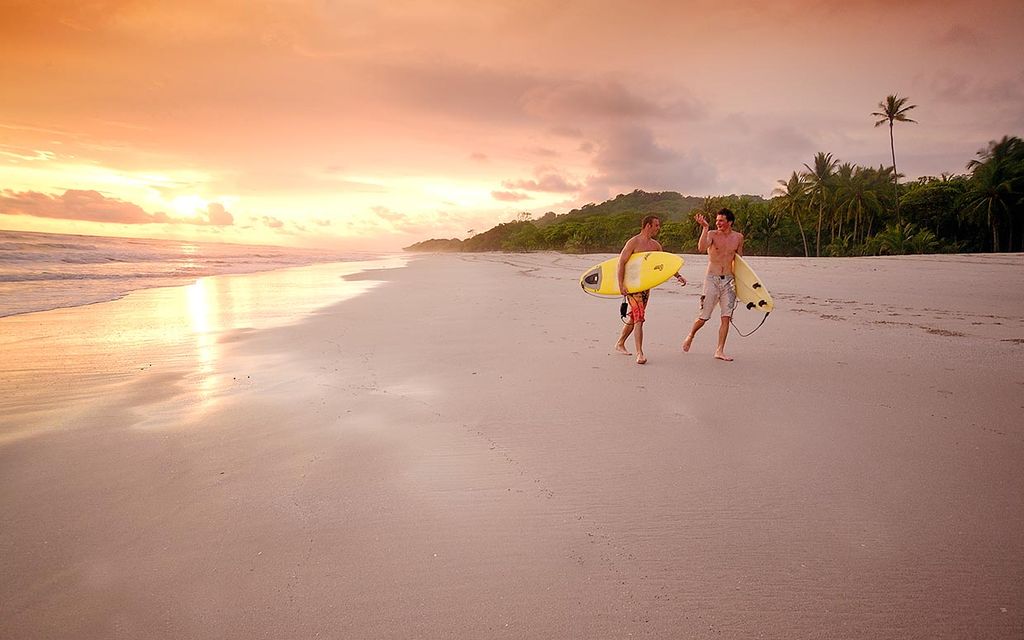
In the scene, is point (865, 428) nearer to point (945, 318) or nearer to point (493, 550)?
point (493, 550)

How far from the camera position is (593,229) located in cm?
7438

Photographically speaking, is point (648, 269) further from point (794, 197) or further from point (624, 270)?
point (794, 197)

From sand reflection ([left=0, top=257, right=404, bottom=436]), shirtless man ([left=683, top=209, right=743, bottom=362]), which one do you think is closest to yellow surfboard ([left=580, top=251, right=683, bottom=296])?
shirtless man ([left=683, top=209, right=743, bottom=362])

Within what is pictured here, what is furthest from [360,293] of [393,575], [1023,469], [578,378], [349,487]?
[1023,469]

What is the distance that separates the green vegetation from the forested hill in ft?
0.98

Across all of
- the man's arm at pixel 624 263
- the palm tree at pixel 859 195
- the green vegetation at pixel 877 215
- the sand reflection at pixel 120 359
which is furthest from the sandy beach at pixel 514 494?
the palm tree at pixel 859 195

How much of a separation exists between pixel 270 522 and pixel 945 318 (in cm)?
1035

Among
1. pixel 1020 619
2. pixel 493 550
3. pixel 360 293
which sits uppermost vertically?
pixel 360 293

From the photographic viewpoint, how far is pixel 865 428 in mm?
3592

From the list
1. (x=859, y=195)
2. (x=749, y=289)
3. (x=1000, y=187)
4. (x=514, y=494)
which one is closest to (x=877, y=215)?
(x=859, y=195)

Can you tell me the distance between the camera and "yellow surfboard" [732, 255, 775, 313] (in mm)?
6238

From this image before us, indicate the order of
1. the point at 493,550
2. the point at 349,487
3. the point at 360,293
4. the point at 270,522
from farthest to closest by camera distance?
the point at 360,293, the point at 349,487, the point at 270,522, the point at 493,550

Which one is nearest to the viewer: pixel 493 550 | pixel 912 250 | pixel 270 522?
pixel 493 550

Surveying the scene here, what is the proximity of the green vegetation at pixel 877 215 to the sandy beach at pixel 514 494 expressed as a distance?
829 inches
